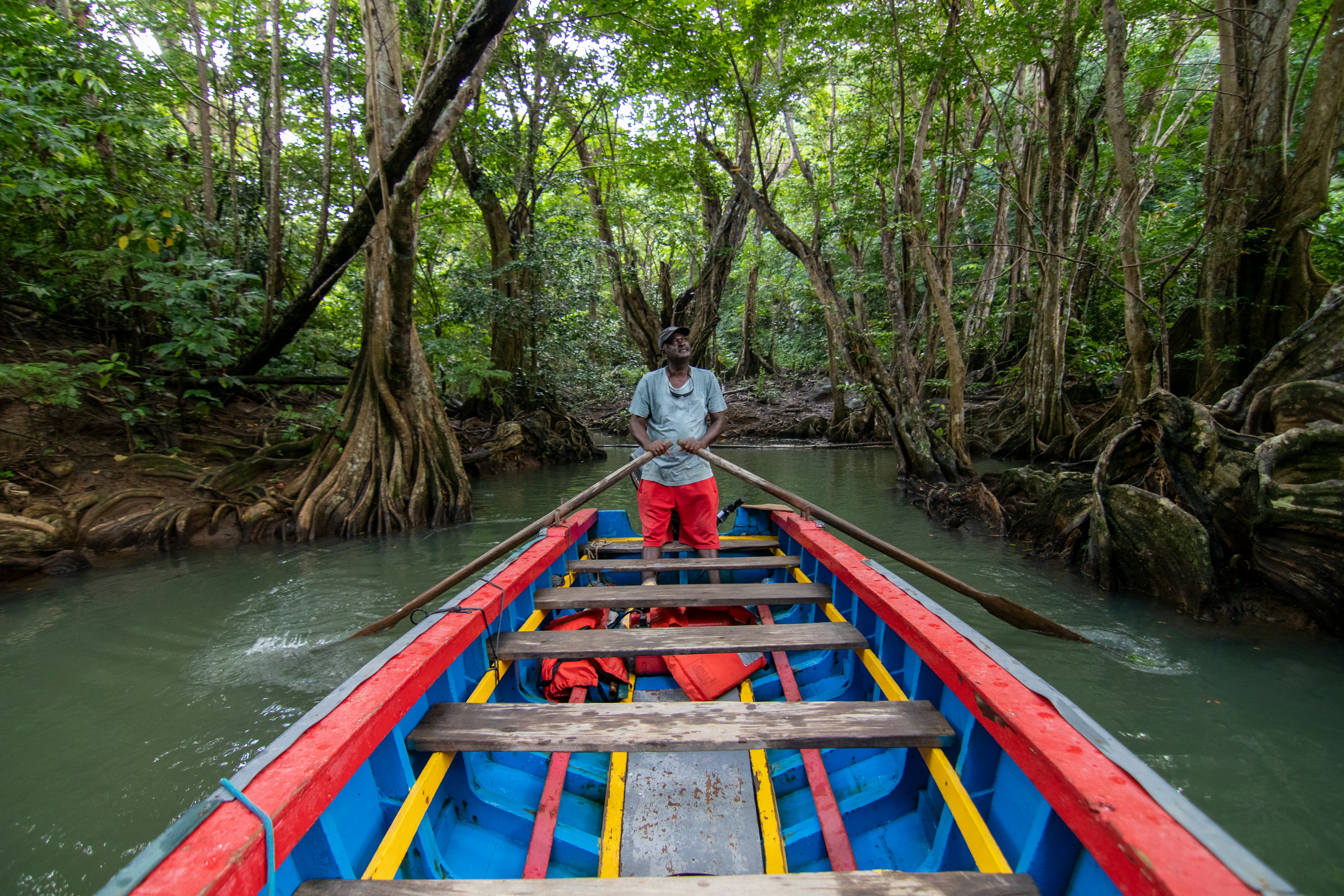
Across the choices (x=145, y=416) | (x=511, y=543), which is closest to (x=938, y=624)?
(x=511, y=543)

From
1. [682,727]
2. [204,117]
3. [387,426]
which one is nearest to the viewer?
[682,727]

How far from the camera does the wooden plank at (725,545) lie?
4465 millimetres

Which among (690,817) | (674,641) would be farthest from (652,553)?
(690,817)

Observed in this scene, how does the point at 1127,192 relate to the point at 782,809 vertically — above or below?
above

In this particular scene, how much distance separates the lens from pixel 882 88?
9.66 meters

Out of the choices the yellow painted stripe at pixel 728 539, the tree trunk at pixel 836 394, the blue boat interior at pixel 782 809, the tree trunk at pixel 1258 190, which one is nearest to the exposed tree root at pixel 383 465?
the yellow painted stripe at pixel 728 539

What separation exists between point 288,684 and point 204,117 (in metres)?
7.59

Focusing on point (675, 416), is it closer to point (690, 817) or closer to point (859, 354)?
point (690, 817)

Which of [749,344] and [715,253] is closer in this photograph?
[715,253]

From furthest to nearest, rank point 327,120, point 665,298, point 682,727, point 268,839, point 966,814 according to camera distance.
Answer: point 665,298 → point 327,120 → point 682,727 → point 966,814 → point 268,839

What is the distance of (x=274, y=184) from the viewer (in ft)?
23.0

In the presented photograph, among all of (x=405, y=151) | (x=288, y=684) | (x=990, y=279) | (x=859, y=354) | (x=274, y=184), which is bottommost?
(x=288, y=684)

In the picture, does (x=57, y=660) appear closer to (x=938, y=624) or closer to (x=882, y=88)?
(x=938, y=624)

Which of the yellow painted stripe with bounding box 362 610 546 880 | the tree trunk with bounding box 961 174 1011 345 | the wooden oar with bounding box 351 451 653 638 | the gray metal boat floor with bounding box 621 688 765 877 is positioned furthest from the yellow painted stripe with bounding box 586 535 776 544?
the tree trunk with bounding box 961 174 1011 345
